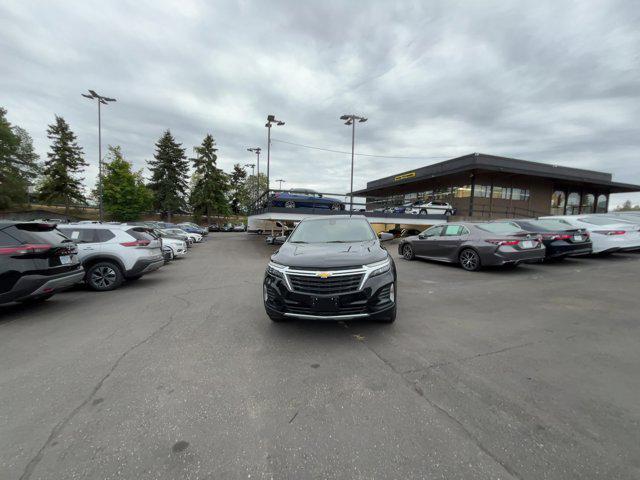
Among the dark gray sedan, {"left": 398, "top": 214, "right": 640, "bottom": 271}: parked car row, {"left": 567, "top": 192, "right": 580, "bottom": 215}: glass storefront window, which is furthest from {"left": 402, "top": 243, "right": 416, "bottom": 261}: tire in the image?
{"left": 567, "top": 192, "right": 580, "bottom": 215}: glass storefront window

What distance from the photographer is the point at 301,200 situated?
18.1 meters

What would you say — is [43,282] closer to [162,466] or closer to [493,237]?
[162,466]

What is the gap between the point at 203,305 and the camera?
5.50 metres

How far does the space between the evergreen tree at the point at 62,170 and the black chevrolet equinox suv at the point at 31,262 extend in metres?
52.8

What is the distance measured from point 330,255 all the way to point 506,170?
23.7m

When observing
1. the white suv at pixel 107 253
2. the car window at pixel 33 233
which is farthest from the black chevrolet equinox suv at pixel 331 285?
the white suv at pixel 107 253

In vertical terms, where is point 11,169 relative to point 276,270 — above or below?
above

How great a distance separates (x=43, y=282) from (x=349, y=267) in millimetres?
5172

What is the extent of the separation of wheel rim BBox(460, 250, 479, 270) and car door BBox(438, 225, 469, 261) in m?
0.25

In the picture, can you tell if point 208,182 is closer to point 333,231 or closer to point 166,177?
point 166,177

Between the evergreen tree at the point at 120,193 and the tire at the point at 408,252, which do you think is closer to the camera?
the tire at the point at 408,252

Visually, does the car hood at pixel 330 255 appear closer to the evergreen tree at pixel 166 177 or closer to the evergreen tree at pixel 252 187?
the evergreen tree at pixel 166 177

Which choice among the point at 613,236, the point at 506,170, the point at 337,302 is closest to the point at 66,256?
the point at 337,302

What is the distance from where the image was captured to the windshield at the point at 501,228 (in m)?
8.10
